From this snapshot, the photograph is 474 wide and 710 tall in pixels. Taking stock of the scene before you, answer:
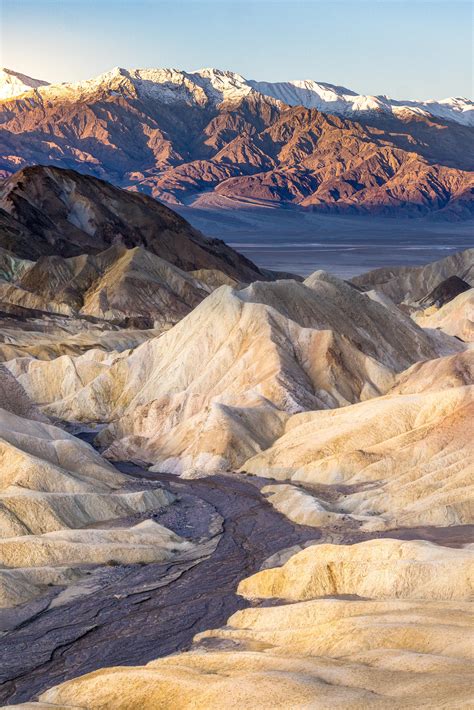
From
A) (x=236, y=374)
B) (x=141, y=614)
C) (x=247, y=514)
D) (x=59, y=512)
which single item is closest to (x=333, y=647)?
(x=141, y=614)

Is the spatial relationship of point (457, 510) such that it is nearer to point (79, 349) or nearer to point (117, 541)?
point (117, 541)

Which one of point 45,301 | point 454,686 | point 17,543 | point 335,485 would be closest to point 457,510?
point 335,485

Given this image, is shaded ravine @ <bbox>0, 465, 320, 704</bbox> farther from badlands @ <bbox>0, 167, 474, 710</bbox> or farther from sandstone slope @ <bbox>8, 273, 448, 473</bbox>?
sandstone slope @ <bbox>8, 273, 448, 473</bbox>

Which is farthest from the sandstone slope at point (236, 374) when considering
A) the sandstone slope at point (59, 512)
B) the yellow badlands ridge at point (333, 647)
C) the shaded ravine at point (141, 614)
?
the yellow badlands ridge at point (333, 647)

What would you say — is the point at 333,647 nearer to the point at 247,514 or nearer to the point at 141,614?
the point at 141,614

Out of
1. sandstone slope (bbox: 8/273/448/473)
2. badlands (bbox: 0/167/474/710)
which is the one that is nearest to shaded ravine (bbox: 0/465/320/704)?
badlands (bbox: 0/167/474/710)

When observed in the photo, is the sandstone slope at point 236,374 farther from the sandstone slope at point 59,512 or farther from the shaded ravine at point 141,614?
the shaded ravine at point 141,614
